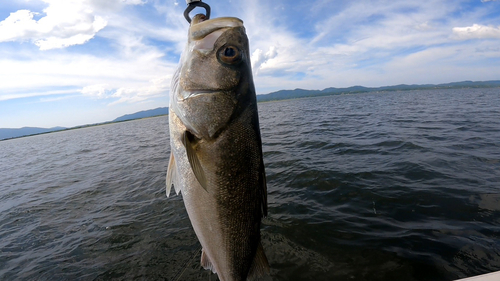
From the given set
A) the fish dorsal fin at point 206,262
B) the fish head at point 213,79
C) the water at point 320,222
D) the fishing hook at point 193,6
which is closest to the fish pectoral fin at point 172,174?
the fish head at point 213,79

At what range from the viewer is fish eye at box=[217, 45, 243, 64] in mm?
1960

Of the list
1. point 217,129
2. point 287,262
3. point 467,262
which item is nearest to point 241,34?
point 217,129

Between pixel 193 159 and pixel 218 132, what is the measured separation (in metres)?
0.32

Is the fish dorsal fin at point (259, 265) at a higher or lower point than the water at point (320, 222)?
higher

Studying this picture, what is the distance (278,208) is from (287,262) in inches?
85.1

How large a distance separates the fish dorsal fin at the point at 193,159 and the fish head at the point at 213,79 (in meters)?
0.07

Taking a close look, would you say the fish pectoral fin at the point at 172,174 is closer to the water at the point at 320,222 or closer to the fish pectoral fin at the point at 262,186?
the fish pectoral fin at the point at 262,186

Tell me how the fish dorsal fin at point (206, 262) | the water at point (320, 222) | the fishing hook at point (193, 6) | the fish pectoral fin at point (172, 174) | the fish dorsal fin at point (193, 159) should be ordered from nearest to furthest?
the fish dorsal fin at point (193, 159) < the fishing hook at point (193, 6) < the fish pectoral fin at point (172, 174) < the fish dorsal fin at point (206, 262) < the water at point (320, 222)

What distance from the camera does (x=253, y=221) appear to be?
6.84 ft

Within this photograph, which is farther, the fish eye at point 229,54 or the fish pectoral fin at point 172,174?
the fish pectoral fin at point 172,174

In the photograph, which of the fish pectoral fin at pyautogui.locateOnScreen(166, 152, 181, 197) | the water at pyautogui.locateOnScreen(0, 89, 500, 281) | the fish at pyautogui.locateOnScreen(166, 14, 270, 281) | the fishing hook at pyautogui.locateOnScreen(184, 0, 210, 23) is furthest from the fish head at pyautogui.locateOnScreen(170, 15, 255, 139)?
the water at pyautogui.locateOnScreen(0, 89, 500, 281)

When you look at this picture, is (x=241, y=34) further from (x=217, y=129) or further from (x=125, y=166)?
(x=125, y=166)

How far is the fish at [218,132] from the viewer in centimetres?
193

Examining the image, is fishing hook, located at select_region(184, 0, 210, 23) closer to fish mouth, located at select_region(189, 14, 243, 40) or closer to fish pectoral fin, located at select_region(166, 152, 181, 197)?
fish mouth, located at select_region(189, 14, 243, 40)
